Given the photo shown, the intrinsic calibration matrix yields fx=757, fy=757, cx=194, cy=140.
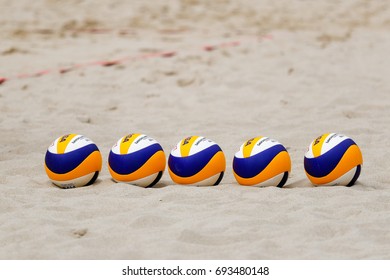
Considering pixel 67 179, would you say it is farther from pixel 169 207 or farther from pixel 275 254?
pixel 275 254

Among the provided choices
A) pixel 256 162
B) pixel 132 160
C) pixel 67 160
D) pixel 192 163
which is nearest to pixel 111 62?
pixel 67 160

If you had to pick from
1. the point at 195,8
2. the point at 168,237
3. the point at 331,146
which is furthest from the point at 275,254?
the point at 195,8

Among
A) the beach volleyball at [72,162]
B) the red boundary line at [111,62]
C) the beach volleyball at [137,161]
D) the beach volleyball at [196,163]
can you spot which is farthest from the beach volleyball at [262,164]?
the red boundary line at [111,62]

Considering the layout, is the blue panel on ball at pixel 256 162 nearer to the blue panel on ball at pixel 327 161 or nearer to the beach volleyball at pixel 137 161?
the blue panel on ball at pixel 327 161

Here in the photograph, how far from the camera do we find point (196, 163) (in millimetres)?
4680

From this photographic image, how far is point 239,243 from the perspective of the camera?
12.3 ft

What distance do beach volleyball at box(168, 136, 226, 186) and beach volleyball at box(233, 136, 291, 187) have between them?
0.14 meters

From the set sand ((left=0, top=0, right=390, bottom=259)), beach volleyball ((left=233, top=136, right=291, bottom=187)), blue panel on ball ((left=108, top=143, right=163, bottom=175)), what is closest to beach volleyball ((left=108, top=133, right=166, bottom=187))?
blue panel on ball ((left=108, top=143, right=163, bottom=175))

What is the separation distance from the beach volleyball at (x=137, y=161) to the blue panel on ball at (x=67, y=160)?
184 millimetres

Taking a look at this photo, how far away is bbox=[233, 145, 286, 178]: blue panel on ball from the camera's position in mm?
4641

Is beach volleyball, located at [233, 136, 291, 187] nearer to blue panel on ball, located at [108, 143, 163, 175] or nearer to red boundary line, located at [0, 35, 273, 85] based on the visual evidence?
blue panel on ball, located at [108, 143, 163, 175]

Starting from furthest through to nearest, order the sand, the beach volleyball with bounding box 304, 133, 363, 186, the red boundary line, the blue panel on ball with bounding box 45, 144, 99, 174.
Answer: the red boundary line, the blue panel on ball with bounding box 45, 144, 99, 174, the beach volleyball with bounding box 304, 133, 363, 186, the sand

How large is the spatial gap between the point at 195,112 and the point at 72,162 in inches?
96.5
